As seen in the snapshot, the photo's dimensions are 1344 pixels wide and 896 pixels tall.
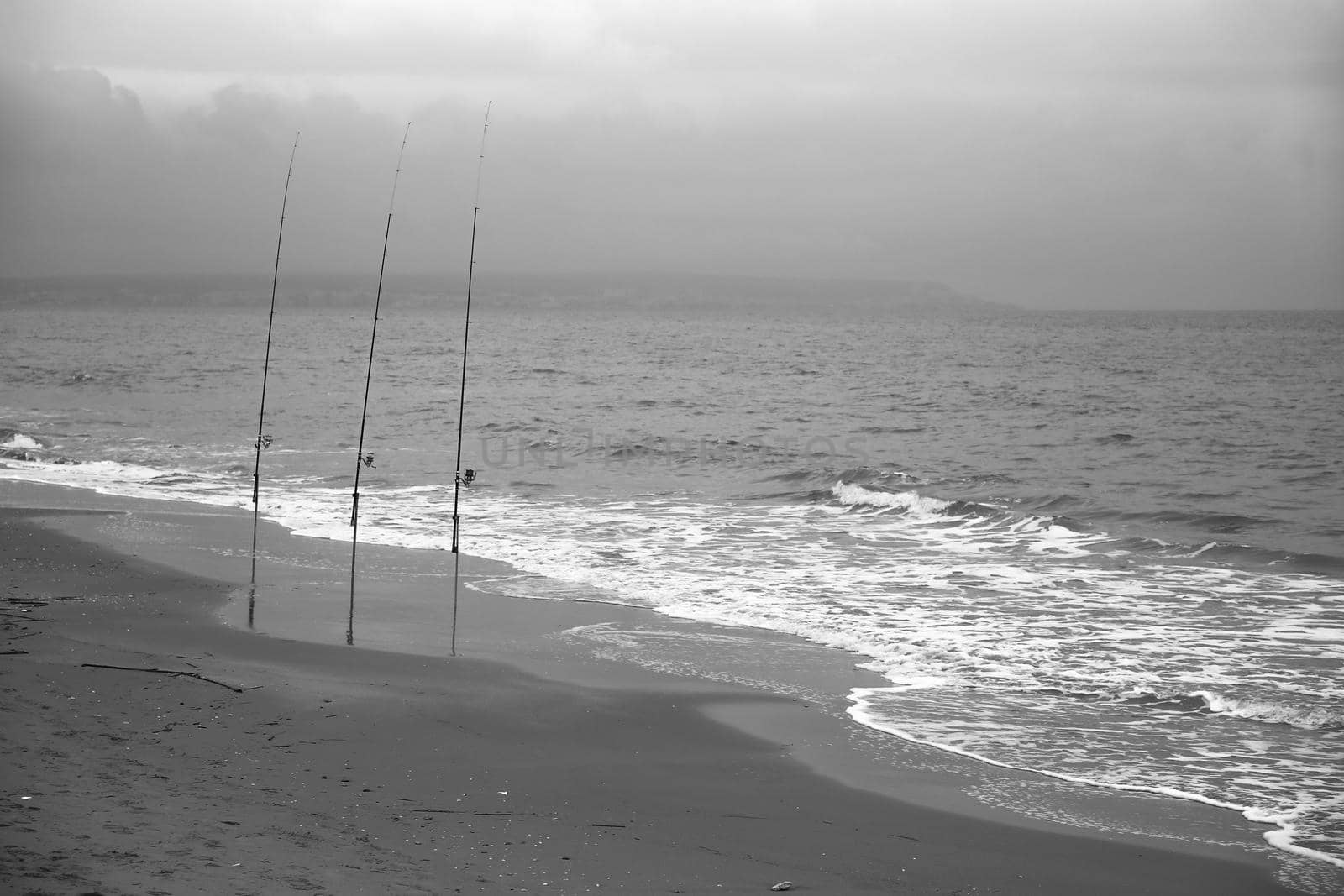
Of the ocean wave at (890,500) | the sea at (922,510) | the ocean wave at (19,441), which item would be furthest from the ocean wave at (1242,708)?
the ocean wave at (19,441)

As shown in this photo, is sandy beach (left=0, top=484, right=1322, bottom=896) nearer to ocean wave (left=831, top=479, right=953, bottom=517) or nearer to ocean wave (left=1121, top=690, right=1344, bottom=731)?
ocean wave (left=1121, top=690, right=1344, bottom=731)

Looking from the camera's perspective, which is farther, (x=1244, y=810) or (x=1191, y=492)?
(x=1191, y=492)

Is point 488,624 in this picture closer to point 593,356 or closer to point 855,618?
point 855,618

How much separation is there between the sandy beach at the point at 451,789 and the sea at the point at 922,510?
1.02 meters

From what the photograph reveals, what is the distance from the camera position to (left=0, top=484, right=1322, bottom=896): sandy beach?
14.4ft

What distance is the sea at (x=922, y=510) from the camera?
281 inches

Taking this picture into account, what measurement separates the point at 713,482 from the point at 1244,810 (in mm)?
13920

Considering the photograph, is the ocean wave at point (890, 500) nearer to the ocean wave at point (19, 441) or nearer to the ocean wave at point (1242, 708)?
the ocean wave at point (1242, 708)

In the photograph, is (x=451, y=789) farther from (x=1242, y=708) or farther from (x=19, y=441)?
(x=19, y=441)

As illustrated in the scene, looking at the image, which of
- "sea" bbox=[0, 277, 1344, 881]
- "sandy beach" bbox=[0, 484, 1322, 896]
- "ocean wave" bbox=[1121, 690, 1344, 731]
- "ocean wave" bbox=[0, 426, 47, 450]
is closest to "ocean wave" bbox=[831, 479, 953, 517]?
"sea" bbox=[0, 277, 1344, 881]

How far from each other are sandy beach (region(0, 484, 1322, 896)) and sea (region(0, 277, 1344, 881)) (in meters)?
1.02

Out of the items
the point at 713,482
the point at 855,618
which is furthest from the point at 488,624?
the point at 713,482

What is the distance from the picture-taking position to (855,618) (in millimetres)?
9602

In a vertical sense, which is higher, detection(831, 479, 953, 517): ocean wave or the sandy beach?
detection(831, 479, 953, 517): ocean wave
